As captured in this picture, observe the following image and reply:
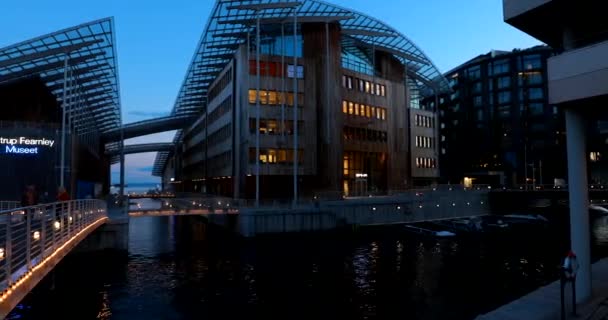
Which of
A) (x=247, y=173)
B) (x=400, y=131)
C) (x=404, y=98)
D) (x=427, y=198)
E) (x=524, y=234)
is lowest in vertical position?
(x=524, y=234)

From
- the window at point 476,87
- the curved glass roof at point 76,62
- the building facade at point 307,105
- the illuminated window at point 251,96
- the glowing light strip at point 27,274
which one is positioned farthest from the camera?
the window at point 476,87

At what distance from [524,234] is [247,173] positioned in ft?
115

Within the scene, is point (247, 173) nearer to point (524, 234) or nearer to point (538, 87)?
point (524, 234)

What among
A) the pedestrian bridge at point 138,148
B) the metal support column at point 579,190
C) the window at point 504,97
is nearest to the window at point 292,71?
the metal support column at point 579,190

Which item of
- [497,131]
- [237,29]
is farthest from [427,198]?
[497,131]

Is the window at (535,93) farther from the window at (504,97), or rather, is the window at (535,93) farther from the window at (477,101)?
the window at (477,101)

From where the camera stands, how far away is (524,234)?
2021 inches

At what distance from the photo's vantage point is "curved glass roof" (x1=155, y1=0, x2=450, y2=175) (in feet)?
175

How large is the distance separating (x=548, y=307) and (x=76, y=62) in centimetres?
5098

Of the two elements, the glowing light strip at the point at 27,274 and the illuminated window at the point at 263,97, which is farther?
the illuminated window at the point at 263,97

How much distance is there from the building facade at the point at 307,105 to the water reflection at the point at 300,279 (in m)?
15.3

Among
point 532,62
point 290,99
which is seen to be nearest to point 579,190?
point 290,99

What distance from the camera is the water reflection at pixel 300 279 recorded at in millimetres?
21953

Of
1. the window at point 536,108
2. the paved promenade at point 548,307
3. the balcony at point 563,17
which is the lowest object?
the paved promenade at point 548,307
